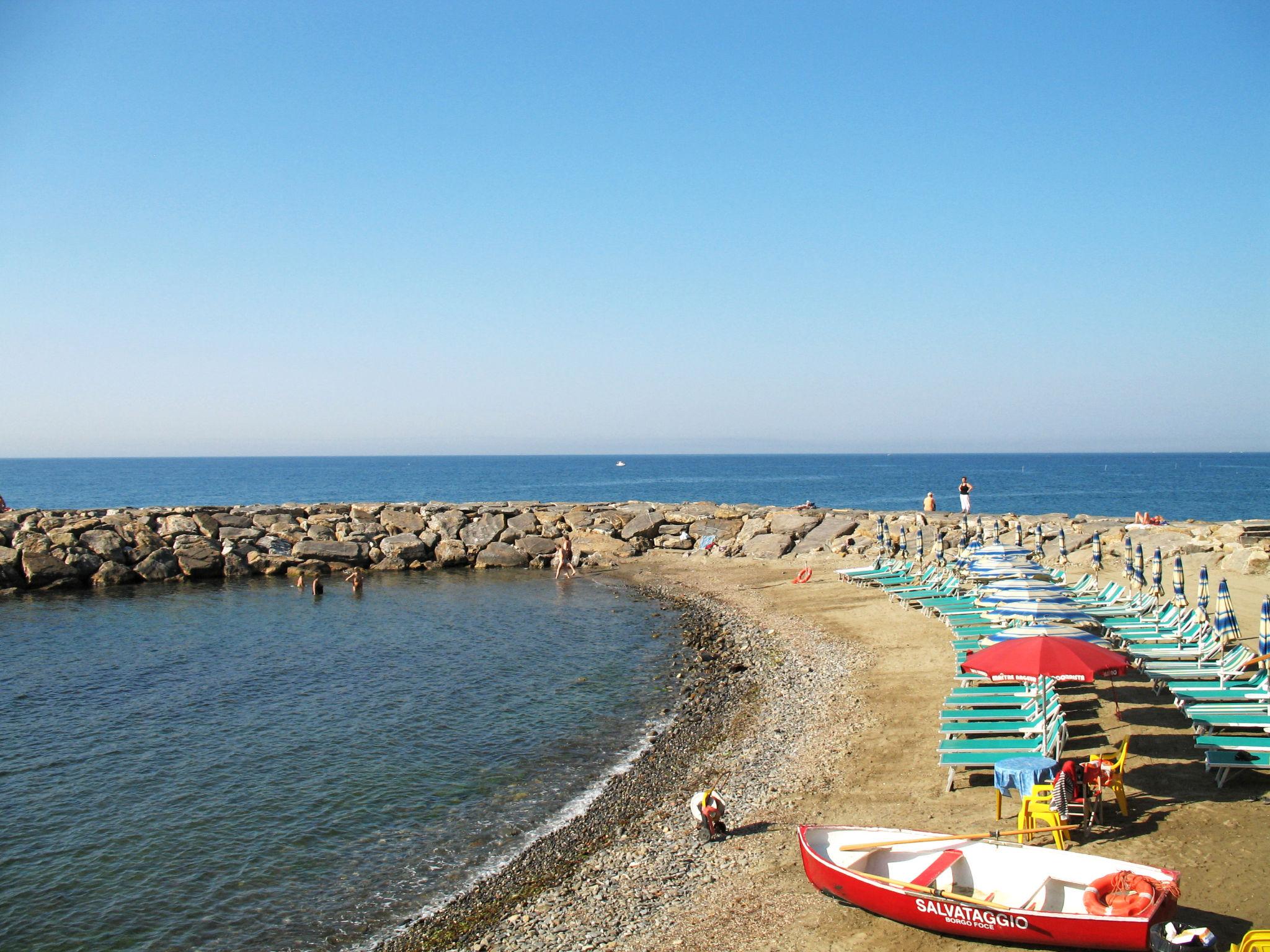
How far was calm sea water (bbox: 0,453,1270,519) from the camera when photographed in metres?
78.8

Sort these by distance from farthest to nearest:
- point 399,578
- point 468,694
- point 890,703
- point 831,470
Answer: point 831,470 → point 399,578 → point 468,694 → point 890,703

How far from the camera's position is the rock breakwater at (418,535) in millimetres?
30625

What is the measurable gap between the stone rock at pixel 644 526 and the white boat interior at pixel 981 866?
2882 centimetres

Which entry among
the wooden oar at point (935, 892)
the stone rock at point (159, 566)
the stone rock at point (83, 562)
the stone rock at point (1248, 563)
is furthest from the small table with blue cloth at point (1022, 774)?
the stone rock at point (83, 562)

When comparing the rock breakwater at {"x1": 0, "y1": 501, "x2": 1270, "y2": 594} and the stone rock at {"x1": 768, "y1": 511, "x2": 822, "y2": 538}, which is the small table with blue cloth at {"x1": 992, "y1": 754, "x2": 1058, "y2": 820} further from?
the stone rock at {"x1": 768, "y1": 511, "x2": 822, "y2": 538}

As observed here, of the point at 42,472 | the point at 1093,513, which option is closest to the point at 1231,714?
the point at 1093,513

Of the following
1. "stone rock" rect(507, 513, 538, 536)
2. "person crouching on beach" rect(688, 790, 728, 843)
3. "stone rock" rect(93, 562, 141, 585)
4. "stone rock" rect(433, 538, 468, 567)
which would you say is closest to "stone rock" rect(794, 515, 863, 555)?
"stone rock" rect(507, 513, 538, 536)

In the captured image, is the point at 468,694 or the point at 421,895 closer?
the point at 421,895

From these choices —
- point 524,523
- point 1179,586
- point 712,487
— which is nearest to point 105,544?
point 524,523

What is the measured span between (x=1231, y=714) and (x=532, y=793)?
9.25 m

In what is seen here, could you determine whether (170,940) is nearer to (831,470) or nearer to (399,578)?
(399,578)

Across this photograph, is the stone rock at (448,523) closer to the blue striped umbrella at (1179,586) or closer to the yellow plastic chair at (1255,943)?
the blue striped umbrella at (1179,586)

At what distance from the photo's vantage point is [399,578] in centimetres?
3312

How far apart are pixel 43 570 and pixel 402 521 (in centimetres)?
1284
